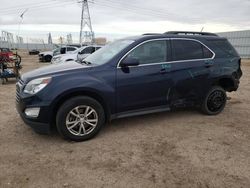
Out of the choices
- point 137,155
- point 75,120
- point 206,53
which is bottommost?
point 137,155

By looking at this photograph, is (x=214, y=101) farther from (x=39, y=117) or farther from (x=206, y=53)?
(x=39, y=117)

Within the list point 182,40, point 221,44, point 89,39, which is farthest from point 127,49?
point 89,39

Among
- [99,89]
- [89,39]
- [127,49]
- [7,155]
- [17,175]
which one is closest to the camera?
[17,175]

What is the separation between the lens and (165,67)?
16.8 feet

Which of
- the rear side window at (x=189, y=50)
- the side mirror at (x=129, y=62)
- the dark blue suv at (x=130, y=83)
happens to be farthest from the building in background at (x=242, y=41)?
the side mirror at (x=129, y=62)

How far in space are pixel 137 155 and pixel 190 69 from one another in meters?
2.26

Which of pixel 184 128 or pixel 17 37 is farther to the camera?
pixel 17 37

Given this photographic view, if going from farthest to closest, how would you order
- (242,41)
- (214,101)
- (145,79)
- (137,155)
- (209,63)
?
1. (242,41)
2. (214,101)
3. (209,63)
4. (145,79)
5. (137,155)

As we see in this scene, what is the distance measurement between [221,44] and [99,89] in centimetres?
306

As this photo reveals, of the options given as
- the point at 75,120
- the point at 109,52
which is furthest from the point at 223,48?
the point at 75,120

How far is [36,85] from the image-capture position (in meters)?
4.33

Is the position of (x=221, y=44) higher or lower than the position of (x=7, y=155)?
higher

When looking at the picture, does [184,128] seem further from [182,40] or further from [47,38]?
[47,38]

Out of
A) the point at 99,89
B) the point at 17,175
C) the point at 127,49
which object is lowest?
the point at 17,175
